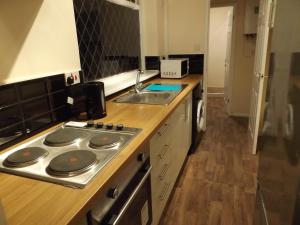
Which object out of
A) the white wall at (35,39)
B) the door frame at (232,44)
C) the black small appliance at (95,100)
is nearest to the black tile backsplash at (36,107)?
the white wall at (35,39)

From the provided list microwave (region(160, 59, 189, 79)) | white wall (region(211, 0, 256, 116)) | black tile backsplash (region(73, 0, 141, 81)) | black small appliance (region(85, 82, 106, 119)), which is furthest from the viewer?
white wall (region(211, 0, 256, 116))

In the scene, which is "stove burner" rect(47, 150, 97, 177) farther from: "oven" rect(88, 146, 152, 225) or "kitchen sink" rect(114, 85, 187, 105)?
"kitchen sink" rect(114, 85, 187, 105)

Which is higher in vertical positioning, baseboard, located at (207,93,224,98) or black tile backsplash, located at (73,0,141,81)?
black tile backsplash, located at (73,0,141,81)

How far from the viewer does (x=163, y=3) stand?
10.7 ft

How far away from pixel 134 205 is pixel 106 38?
1.71 meters

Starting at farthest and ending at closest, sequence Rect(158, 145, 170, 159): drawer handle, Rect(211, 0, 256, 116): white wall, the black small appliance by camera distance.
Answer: Rect(211, 0, 256, 116): white wall < Rect(158, 145, 170, 159): drawer handle < the black small appliance

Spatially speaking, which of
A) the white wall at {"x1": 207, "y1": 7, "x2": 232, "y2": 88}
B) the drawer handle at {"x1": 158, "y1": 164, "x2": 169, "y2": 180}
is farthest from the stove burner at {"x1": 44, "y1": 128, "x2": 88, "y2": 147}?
the white wall at {"x1": 207, "y1": 7, "x2": 232, "y2": 88}

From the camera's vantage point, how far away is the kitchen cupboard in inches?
59.2

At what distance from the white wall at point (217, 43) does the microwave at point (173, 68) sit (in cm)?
322

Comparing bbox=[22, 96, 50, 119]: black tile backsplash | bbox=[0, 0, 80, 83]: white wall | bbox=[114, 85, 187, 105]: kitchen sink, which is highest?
bbox=[0, 0, 80, 83]: white wall

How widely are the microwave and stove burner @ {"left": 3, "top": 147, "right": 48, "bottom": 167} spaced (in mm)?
2259

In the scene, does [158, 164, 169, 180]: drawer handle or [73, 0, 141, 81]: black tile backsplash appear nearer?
[158, 164, 169, 180]: drawer handle

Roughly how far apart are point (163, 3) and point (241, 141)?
2.22 metres

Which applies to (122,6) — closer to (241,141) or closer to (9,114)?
(9,114)
